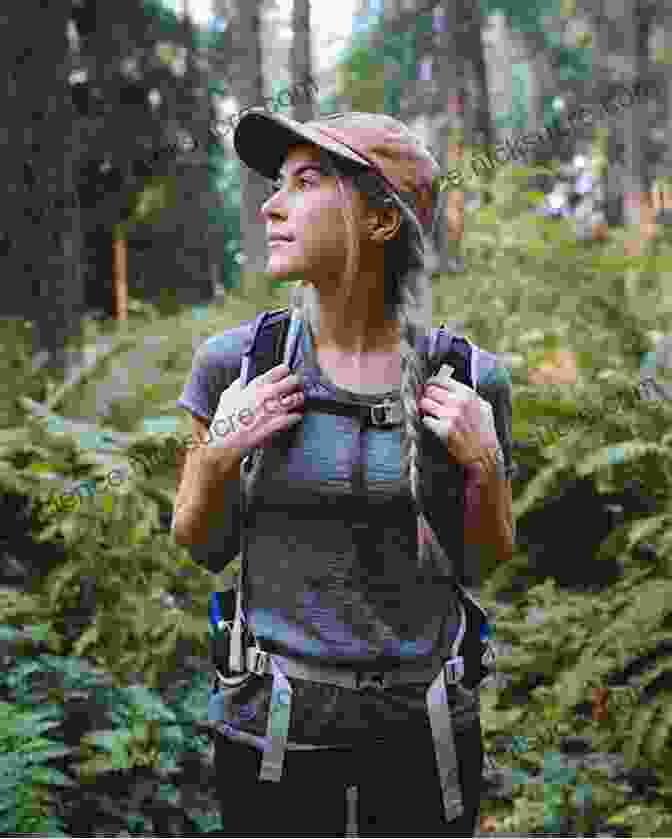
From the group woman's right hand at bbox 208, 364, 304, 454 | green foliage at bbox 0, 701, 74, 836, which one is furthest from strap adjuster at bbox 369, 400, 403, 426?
green foliage at bbox 0, 701, 74, 836

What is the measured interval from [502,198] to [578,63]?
29.2 m

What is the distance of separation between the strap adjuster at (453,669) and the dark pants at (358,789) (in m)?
0.10

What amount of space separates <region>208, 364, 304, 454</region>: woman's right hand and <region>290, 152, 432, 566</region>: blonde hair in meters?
0.20

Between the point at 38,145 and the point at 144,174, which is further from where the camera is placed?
the point at 144,174

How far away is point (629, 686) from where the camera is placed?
537 centimetres

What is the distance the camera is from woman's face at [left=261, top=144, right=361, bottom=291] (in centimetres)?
223

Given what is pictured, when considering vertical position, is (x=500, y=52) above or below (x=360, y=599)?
above

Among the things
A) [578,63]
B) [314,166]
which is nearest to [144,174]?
[314,166]

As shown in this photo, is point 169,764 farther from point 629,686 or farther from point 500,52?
point 500,52

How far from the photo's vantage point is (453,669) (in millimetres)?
2238

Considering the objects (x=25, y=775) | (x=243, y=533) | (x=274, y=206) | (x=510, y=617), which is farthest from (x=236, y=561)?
(x=510, y=617)

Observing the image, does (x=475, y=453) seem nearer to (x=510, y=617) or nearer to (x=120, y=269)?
(x=510, y=617)

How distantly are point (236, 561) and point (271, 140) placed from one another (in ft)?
7.66

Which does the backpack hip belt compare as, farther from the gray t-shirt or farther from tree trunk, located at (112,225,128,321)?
tree trunk, located at (112,225,128,321)
